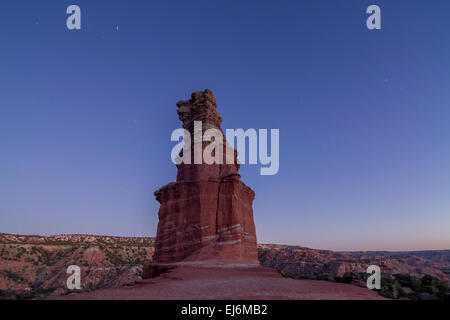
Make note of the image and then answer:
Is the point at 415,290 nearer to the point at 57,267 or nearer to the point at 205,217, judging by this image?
the point at 205,217

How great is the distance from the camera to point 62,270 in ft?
185

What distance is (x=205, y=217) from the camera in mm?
19453

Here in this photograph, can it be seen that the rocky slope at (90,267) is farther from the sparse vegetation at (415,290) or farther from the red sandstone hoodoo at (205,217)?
the red sandstone hoodoo at (205,217)

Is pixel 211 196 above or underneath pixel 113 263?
above

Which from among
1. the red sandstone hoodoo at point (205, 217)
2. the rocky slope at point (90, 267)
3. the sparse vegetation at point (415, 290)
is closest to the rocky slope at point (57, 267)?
the rocky slope at point (90, 267)

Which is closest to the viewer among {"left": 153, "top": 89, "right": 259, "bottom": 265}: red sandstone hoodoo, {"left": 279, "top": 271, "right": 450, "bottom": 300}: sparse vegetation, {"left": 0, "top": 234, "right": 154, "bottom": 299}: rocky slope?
{"left": 153, "top": 89, "right": 259, "bottom": 265}: red sandstone hoodoo

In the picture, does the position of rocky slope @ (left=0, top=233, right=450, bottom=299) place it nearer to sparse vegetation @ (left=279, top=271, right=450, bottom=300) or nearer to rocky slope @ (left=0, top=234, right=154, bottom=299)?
rocky slope @ (left=0, top=234, right=154, bottom=299)

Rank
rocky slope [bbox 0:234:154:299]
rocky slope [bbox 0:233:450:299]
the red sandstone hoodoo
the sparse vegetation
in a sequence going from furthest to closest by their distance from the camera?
rocky slope [bbox 0:233:450:299]
rocky slope [bbox 0:234:154:299]
the sparse vegetation
the red sandstone hoodoo

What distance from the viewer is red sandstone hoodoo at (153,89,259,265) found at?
→ 18.4 metres

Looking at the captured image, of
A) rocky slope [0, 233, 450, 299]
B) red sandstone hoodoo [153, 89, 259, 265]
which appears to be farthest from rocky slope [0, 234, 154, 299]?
red sandstone hoodoo [153, 89, 259, 265]
